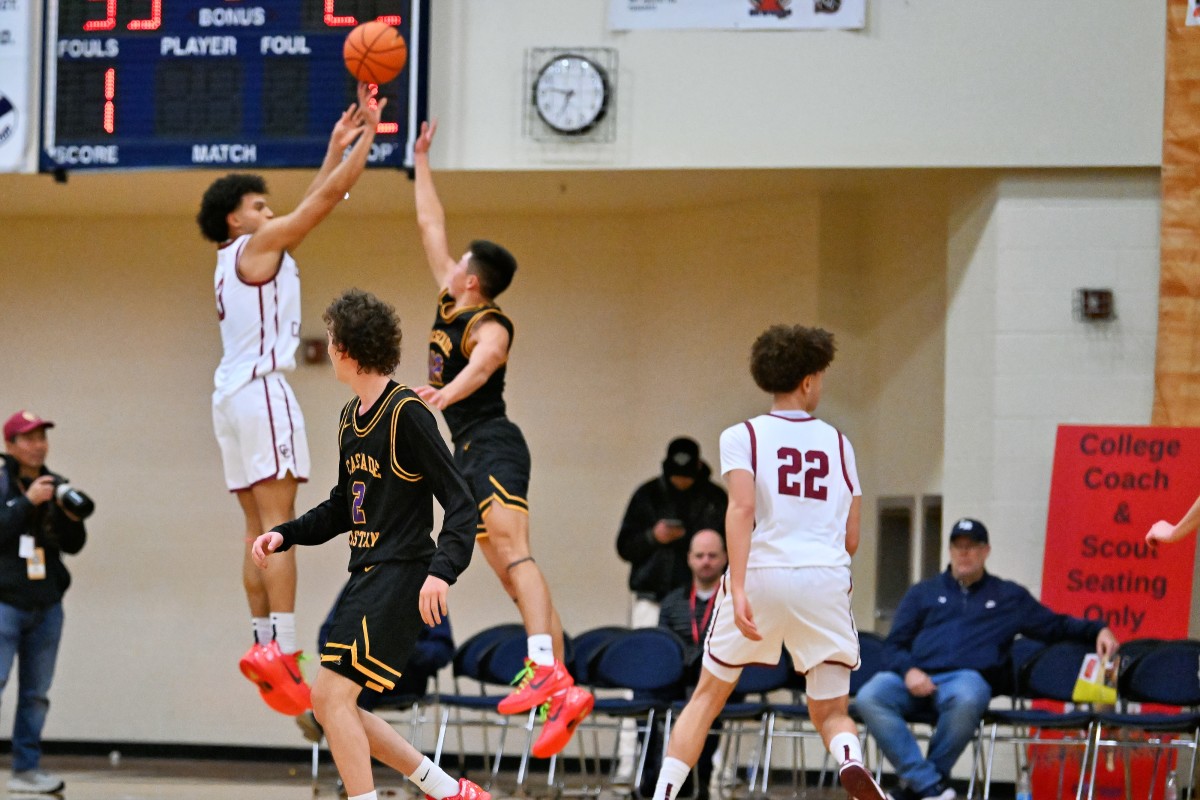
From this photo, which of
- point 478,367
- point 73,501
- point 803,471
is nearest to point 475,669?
point 73,501

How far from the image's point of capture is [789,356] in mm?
5508

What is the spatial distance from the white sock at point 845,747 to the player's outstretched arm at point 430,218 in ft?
8.95

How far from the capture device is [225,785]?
865 cm

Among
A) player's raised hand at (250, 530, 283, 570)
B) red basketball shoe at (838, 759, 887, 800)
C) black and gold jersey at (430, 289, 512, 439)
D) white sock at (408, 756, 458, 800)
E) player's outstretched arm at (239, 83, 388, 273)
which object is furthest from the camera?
black and gold jersey at (430, 289, 512, 439)

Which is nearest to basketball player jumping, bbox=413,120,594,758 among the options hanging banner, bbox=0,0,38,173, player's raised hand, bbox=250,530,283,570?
player's raised hand, bbox=250,530,283,570

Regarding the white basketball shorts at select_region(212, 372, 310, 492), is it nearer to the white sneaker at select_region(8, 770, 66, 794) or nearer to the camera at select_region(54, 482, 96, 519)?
the camera at select_region(54, 482, 96, 519)

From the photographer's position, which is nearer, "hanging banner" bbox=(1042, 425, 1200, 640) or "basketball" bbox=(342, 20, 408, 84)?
"basketball" bbox=(342, 20, 408, 84)

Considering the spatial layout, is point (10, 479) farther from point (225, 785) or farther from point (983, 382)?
point (983, 382)

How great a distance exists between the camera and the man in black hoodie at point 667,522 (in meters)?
9.02

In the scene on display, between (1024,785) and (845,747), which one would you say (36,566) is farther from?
(1024,785)

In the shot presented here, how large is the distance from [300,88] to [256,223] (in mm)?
1507

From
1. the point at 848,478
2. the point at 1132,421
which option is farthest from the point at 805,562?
the point at 1132,421

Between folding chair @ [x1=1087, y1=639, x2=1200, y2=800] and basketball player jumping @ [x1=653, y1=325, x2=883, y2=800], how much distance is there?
2448mm

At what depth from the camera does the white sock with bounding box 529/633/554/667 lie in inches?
257
